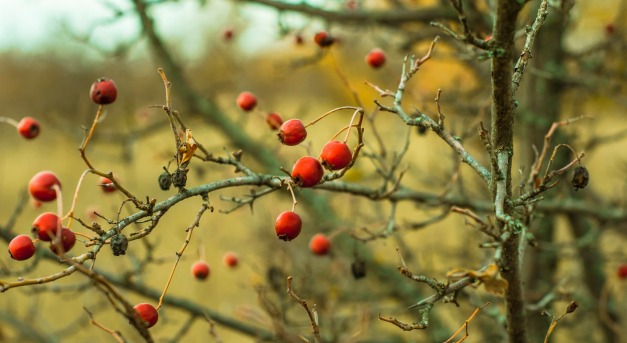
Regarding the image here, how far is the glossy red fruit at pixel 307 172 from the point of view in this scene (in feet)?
4.29

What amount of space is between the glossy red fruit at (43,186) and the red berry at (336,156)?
1.95ft

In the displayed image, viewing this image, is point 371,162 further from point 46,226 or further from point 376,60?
point 46,226

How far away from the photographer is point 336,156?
1361 mm

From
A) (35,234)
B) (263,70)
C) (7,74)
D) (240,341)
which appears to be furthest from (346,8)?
(7,74)

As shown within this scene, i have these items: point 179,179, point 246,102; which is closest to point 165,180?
point 179,179

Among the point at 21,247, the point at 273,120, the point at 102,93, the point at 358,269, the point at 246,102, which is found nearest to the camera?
the point at 21,247

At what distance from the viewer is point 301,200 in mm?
3844

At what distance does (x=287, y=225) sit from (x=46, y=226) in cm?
50

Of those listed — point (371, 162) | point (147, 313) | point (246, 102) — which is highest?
point (371, 162)

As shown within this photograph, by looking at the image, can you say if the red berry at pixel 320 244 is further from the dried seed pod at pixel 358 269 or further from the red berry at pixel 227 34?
the red berry at pixel 227 34

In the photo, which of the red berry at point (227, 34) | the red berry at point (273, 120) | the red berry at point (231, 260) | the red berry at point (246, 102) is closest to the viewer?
the red berry at point (273, 120)

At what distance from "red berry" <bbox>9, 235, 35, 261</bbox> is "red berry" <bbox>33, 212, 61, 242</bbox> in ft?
0.34

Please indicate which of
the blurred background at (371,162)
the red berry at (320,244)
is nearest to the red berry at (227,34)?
the blurred background at (371,162)

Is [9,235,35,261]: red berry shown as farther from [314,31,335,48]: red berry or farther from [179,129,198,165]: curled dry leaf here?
[314,31,335,48]: red berry
